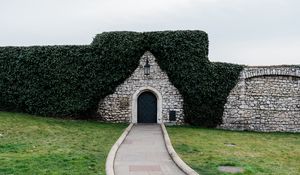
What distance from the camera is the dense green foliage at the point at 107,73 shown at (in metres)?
22.4

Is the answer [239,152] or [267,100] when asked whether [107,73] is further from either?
[239,152]

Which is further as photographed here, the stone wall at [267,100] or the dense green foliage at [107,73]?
the dense green foliage at [107,73]

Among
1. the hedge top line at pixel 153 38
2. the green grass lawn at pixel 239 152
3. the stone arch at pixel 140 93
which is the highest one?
the hedge top line at pixel 153 38

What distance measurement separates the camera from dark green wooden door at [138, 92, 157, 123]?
23.4m

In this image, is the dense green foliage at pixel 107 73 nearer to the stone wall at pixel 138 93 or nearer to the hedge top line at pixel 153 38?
the hedge top line at pixel 153 38

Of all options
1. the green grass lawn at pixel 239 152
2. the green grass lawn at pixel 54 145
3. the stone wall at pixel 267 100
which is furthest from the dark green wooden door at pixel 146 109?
the stone wall at pixel 267 100

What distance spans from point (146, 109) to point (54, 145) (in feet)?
32.7

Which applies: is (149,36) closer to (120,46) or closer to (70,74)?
(120,46)

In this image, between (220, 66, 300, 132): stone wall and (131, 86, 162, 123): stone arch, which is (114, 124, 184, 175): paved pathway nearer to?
(131, 86, 162, 123): stone arch

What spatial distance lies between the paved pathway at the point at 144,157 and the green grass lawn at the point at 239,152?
1.96ft

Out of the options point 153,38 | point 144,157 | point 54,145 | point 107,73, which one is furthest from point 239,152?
point 107,73

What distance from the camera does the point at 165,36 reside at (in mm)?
23000

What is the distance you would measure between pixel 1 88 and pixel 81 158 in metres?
15.1

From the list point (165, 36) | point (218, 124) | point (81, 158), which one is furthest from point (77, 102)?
point (81, 158)
